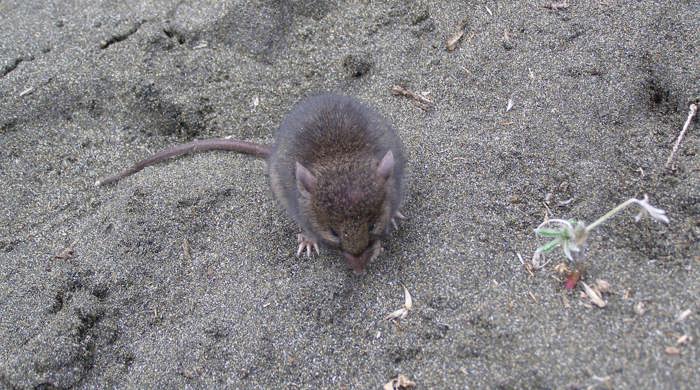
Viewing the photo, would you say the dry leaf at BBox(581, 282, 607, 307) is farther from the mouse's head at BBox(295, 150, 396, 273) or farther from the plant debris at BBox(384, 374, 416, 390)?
the mouse's head at BBox(295, 150, 396, 273)

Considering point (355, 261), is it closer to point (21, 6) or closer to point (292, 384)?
point (292, 384)

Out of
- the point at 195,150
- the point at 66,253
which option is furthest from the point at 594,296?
the point at 66,253

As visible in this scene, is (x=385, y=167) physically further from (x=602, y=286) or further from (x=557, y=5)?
(x=557, y=5)

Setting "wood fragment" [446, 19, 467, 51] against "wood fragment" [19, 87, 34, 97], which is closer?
"wood fragment" [446, 19, 467, 51]

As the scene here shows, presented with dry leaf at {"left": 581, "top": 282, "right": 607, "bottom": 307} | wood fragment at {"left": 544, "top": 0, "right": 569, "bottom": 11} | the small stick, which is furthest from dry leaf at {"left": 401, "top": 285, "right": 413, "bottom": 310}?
wood fragment at {"left": 544, "top": 0, "right": 569, "bottom": 11}

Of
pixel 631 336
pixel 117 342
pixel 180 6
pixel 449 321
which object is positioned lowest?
pixel 117 342

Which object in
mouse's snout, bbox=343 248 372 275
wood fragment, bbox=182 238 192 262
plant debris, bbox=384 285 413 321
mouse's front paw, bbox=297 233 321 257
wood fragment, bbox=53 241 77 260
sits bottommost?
wood fragment, bbox=53 241 77 260

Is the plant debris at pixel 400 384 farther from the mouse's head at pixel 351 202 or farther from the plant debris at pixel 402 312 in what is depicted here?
the mouse's head at pixel 351 202

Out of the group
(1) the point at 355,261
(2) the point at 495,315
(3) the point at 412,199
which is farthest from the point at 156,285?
(2) the point at 495,315
